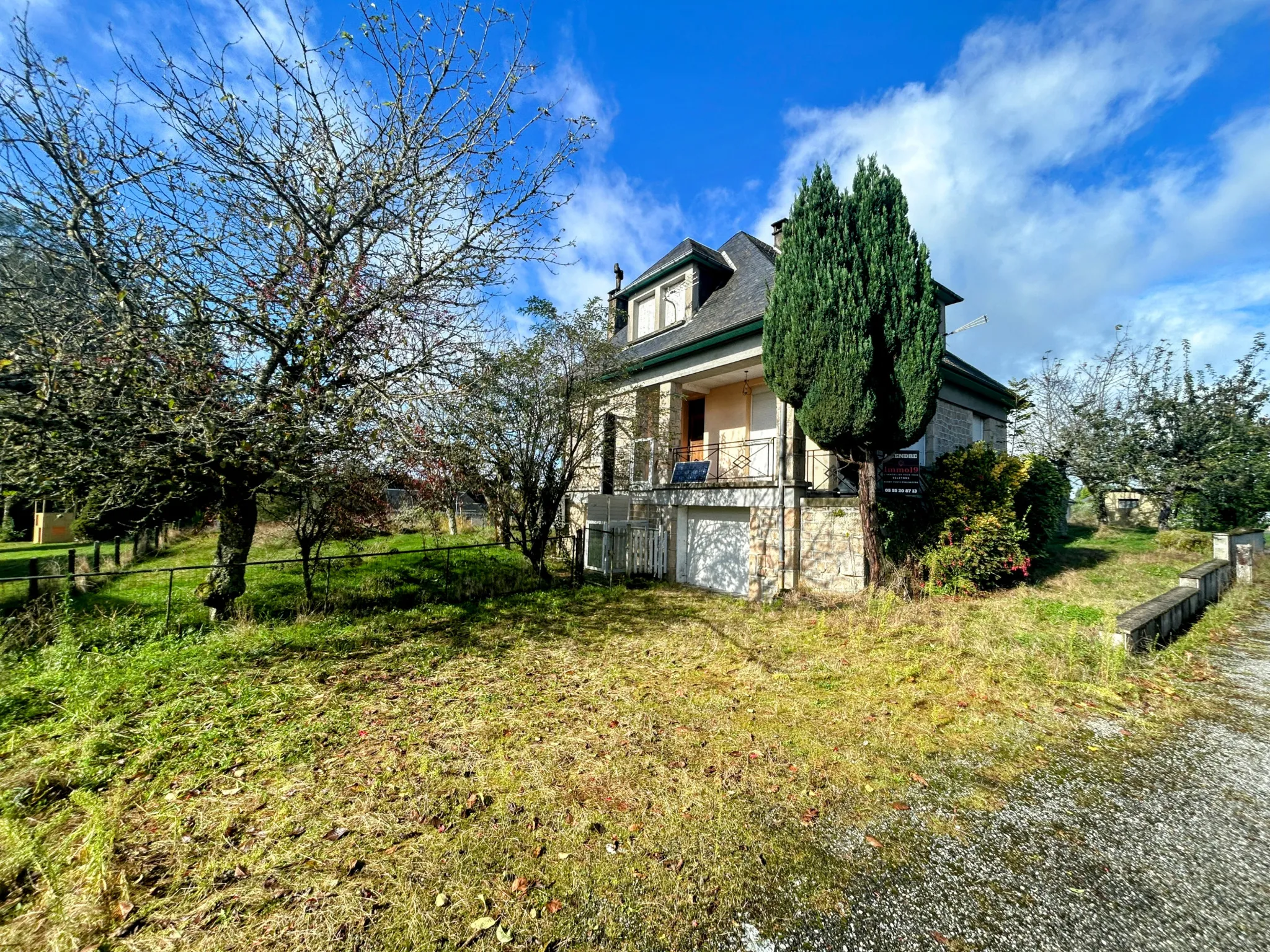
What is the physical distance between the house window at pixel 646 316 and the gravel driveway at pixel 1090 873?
42.0ft

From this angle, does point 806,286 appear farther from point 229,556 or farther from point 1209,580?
point 229,556

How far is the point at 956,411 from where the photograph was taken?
40.4 feet

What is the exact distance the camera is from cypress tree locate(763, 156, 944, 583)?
314 inches

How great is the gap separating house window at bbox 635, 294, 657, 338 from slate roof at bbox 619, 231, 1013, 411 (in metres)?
0.46

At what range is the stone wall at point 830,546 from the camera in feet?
28.9

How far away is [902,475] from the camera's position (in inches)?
348

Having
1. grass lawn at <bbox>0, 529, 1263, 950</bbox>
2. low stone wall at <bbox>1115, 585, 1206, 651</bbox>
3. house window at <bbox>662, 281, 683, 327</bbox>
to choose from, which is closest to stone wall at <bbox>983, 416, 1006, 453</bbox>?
low stone wall at <bbox>1115, 585, 1206, 651</bbox>

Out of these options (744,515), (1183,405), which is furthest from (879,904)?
(1183,405)

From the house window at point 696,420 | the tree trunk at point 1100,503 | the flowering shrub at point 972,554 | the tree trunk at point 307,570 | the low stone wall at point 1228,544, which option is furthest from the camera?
the tree trunk at point 1100,503

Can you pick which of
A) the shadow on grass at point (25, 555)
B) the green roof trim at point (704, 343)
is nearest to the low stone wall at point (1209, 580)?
the green roof trim at point (704, 343)

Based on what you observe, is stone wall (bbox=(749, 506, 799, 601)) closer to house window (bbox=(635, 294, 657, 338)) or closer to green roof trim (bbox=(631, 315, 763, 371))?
green roof trim (bbox=(631, 315, 763, 371))

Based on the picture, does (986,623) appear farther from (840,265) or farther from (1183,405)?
(1183,405)

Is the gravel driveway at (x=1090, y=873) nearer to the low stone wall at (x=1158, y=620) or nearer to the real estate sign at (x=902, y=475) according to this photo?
the low stone wall at (x=1158, y=620)

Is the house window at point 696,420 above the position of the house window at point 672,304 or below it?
below
